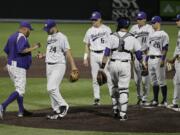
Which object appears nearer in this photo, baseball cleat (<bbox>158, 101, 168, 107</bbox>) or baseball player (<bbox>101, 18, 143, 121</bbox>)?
baseball player (<bbox>101, 18, 143, 121</bbox>)

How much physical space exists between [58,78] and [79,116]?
0.95m

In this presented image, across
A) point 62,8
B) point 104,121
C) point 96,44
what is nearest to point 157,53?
point 96,44

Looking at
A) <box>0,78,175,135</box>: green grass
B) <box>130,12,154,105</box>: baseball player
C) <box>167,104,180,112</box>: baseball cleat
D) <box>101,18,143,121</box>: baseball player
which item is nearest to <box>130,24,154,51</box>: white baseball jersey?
<box>130,12,154,105</box>: baseball player

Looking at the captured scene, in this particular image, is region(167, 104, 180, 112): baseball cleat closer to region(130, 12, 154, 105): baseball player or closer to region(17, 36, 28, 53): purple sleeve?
region(130, 12, 154, 105): baseball player

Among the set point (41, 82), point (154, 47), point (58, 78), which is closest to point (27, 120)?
point (58, 78)

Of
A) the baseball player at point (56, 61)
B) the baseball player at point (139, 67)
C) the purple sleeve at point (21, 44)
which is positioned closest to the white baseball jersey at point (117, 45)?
the baseball player at point (56, 61)

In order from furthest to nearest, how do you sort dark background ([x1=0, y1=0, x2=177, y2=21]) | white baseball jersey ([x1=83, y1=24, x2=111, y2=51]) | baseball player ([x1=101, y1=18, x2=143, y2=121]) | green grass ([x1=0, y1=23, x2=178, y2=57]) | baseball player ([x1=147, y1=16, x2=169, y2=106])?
dark background ([x1=0, y1=0, x2=177, y2=21]) → green grass ([x1=0, y1=23, x2=178, y2=57]) → white baseball jersey ([x1=83, y1=24, x2=111, y2=51]) → baseball player ([x1=147, y1=16, x2=169, y2=106]) → baseball player ([x1=101, y1=18, x2=143, y2=121])

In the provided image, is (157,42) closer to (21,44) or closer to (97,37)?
(97,37)

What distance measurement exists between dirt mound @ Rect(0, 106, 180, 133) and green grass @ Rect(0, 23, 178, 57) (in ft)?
35.4

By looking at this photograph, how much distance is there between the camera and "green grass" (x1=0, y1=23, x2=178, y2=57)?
83.8 ft

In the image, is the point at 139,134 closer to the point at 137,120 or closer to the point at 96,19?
the point at 137,120

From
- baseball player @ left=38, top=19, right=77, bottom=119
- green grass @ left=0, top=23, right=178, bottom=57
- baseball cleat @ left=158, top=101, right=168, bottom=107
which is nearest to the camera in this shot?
baseball player @ left=38, top=19, right=77, bottom=119

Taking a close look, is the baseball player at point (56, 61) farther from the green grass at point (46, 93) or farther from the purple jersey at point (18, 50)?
the green grass at point (46, 93)

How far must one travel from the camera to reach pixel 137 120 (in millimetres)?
11523
